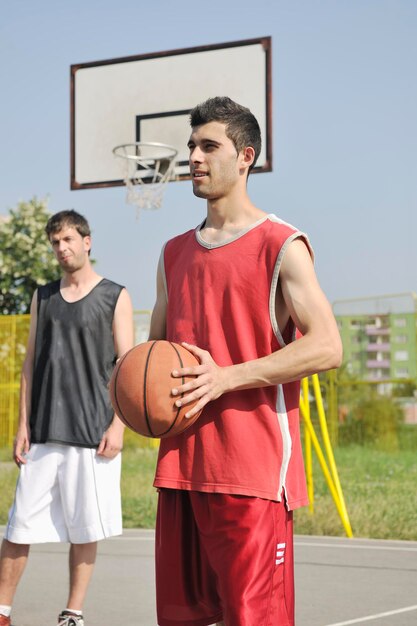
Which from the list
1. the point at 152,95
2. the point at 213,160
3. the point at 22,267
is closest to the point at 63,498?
the point at 213,160

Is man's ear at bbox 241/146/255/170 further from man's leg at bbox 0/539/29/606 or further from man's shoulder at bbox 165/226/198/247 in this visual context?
man's leg at bbox 0/539/29/606

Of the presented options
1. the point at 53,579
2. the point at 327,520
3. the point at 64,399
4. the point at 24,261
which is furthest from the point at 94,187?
the point at 24,261

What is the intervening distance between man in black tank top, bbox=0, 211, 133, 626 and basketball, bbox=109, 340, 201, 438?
2.03 meters

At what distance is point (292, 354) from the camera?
3.18m

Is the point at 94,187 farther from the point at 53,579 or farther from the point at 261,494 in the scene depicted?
the point at 261,494

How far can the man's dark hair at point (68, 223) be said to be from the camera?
5.50m

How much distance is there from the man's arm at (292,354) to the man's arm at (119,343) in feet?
7.30

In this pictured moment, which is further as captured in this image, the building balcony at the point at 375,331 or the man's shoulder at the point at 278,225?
the building balcony at the point at 375,331

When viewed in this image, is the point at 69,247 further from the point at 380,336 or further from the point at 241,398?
the point at 380,336

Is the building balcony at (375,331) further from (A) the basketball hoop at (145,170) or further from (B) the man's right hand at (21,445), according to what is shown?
(B) the man's right hand at (21,445)

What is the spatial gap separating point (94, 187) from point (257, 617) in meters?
8.79

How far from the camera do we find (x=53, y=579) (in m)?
6.97

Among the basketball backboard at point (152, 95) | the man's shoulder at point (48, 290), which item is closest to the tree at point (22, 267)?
the basketball backboard at point (152, 95)

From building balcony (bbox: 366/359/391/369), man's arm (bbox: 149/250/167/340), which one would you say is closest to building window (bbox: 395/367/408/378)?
building balcony (bbox: 366/359/391/369)
